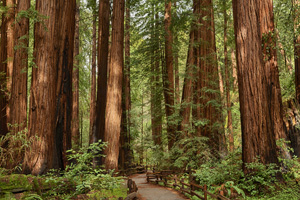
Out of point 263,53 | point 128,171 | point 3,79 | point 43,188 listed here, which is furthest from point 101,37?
point 128,171

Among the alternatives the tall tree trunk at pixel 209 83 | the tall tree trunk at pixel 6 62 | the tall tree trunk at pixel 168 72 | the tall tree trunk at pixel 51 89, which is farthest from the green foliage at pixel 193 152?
the tall tree trunk at pixel 6 62

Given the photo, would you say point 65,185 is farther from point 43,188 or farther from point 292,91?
point 292,91

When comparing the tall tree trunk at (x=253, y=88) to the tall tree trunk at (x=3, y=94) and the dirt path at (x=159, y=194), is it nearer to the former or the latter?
the dirt path at (x=159, y=194)

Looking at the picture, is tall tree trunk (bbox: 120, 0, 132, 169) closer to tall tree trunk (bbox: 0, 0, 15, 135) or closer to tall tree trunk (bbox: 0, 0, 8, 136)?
tall tree trunk (bbox: 0, 0, 15, 135)

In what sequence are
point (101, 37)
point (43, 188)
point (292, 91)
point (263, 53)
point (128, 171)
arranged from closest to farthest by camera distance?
1. point (43, 188)
2. point (263, 53)
3. point (292, 91)
4. point (101, 37)
5. point (128, 171)

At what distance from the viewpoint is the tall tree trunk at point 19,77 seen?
9617mm

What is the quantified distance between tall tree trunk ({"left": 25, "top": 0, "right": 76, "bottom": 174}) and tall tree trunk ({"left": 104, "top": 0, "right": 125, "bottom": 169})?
2.92 metres

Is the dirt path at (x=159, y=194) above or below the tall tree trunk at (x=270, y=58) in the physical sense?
below

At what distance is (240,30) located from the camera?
9.02 meters

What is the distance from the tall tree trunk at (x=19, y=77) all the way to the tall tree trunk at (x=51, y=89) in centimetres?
150

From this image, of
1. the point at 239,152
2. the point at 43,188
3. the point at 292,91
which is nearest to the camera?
the point at 43,188

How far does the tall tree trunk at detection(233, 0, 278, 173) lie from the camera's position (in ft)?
26.9

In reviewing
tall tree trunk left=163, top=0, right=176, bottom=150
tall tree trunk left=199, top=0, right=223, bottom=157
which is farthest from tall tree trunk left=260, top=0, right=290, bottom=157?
tall tree trunk left=163, top=0, right=176, bottom=150

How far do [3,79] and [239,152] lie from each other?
11.9 m
